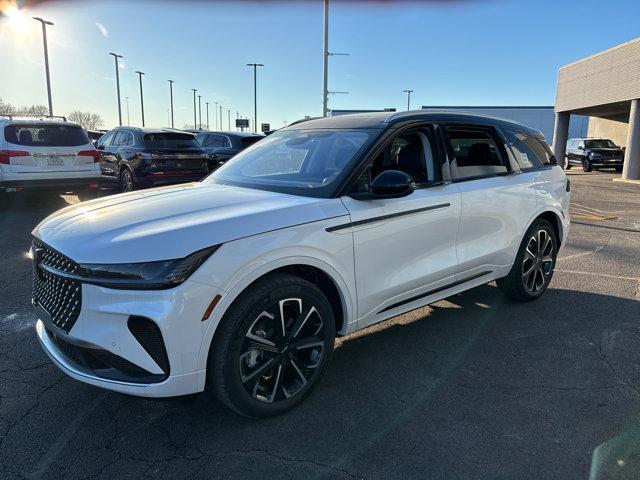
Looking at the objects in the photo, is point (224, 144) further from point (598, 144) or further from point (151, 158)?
point (598, 144)

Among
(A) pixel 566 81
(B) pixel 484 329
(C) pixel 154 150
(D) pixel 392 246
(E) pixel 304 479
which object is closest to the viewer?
(E) pixel 304 479

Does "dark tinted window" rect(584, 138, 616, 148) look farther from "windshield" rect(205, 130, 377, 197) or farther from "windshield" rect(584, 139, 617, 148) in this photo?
"windshield" rect(205, 130, 377, 197)

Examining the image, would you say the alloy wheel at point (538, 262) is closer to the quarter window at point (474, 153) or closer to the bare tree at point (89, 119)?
the quarter window at point (474, 153)

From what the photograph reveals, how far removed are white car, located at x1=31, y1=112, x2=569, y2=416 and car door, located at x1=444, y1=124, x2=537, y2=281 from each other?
0.05ft

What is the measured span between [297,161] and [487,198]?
1630 mm

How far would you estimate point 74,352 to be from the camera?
2.65 meters

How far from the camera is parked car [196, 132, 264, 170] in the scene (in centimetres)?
1427

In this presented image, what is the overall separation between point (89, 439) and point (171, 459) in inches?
20.8

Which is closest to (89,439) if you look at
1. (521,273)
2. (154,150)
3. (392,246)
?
(392,246)

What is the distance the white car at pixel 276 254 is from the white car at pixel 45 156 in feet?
23.2

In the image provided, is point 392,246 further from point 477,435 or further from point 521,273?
point 521,273

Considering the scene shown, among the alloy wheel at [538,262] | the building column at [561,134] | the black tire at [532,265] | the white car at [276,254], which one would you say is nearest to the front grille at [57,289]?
the white car at [276,254]

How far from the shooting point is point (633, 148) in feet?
68.5

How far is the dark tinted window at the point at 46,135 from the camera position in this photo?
936cm
